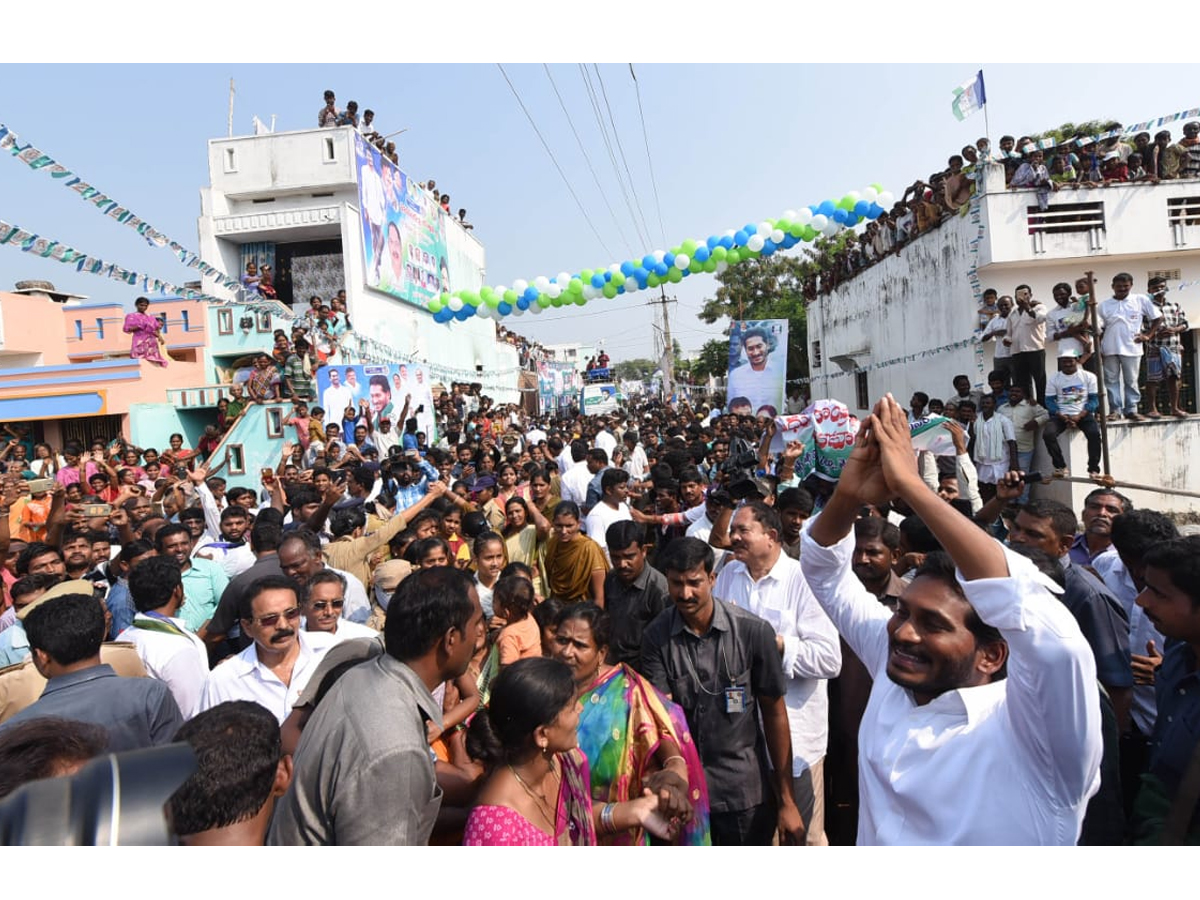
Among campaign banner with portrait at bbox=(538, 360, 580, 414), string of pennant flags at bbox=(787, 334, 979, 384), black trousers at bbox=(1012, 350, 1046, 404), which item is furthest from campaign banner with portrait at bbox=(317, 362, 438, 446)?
campaign banner with portrait at bbox=(538, 360, 580, 414)

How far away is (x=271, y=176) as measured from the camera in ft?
67.8

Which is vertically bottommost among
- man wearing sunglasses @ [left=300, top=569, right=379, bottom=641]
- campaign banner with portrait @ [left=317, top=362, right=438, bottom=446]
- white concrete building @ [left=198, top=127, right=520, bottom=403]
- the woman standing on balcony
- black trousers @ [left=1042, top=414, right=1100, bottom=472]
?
man wearing sunglasses @ [left=300, top=569, right=379, bottom=641]

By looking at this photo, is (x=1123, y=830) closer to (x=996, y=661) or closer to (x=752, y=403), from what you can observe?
(x=996, y=661)

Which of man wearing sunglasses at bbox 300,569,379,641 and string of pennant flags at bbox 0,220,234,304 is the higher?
string of pennant flags at bbox 0,220,234,304

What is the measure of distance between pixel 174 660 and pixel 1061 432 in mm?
9945

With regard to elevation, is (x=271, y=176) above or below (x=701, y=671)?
above

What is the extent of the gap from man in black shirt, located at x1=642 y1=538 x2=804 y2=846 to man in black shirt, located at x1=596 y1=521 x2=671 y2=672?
1.04 meters

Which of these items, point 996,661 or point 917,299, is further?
point 917,299

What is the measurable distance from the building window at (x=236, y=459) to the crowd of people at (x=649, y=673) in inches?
267

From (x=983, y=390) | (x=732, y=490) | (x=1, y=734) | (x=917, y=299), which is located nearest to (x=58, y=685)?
(x=1, y=734)

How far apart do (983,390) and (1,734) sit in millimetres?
12986

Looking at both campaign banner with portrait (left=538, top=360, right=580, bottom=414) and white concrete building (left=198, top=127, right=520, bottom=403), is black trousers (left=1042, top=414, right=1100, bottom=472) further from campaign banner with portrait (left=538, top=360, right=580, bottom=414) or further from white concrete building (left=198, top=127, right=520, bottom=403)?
campaign banner with portrait (left=538, top=360, right=580, bottom=414)

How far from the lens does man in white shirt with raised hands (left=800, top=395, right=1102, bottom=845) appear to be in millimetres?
1573

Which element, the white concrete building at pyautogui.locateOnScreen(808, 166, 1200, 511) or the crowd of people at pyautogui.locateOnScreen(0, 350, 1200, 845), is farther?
the white concrete building at pyautogui.locateOnScreen(808, 166, 1200, 511)
